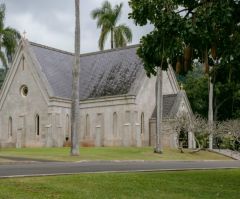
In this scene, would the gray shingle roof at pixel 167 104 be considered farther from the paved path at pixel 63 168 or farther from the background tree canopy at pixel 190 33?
the background tree canopy at pixel 190 33

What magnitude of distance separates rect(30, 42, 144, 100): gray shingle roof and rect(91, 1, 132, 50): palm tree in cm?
838

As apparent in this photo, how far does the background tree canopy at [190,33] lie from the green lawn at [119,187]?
3222mm

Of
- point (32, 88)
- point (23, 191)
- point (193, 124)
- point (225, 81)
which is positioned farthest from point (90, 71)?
point (23, 191)

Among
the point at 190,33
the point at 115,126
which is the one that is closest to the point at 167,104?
the point at 115,126

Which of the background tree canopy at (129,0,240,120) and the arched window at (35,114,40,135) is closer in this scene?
the background tree canopy at (129,0,240,120)

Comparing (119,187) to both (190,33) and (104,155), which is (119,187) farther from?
(104,155)

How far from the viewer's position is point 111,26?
206 ft

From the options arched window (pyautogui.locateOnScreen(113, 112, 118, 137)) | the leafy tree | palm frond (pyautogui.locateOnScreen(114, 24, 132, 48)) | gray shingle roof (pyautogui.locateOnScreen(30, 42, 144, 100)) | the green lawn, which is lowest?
the green lawn

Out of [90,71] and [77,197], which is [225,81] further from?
[90,71]

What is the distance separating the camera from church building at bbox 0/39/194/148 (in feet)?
158

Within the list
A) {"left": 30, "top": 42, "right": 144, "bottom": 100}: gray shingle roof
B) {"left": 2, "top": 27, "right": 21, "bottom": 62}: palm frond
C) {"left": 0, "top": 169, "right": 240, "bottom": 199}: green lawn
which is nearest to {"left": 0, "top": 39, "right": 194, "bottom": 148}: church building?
{"left": 30, "top": 42, "right": 144, "bottom": 100}: gray shingle roof

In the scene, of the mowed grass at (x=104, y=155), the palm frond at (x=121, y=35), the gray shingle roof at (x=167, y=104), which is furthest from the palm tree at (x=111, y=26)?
the mowed grass at (x=104, y=155)

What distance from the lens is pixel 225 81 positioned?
17312 millimetres

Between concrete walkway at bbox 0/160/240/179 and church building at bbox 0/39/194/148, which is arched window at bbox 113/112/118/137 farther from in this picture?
concrete walkway at bbox 0/160/240/179
